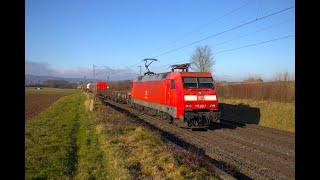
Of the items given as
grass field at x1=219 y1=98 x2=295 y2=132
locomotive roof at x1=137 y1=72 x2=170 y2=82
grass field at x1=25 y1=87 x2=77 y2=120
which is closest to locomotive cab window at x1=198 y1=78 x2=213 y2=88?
locomotive roof at x1=137 y1=72 x2=170 y2=82

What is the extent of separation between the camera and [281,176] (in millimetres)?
9938

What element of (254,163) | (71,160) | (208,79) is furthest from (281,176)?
(208,79)

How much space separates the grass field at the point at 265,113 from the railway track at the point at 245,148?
7.21 feet

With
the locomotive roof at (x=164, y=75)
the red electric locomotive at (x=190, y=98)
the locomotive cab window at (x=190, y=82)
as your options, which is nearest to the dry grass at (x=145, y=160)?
the red electric locomotive at (x=190, y=98)

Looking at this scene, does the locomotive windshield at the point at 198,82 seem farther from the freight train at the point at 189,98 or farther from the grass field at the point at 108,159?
the grass field at the point at 108,159

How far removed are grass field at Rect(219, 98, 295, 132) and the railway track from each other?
220 centimetres

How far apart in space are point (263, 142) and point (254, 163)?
4273mm

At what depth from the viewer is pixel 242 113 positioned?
2806cm

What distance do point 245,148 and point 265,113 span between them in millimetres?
11082

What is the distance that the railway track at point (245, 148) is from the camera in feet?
34.9

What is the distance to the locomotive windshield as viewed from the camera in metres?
20.6

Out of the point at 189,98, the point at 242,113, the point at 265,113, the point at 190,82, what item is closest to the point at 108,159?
the point at 189,98
